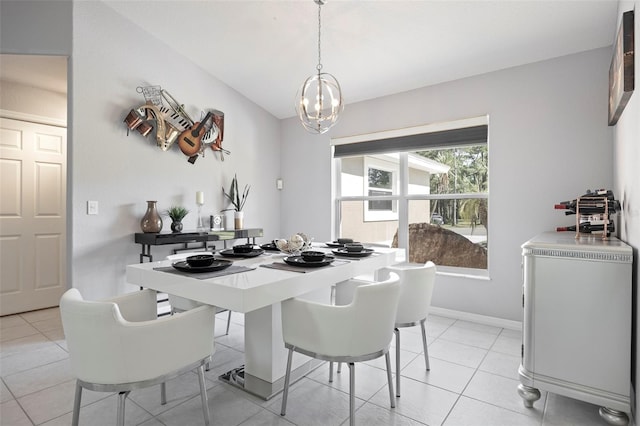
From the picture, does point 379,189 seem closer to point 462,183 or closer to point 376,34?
point 462,183

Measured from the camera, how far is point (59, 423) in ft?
5.74

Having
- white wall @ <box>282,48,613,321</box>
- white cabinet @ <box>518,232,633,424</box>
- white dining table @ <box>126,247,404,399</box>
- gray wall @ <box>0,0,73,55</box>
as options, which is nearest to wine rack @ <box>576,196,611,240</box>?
white cabinet @ <box>518,232,633,424</box>

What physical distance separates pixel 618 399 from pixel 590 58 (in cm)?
256

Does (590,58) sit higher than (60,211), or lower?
higher

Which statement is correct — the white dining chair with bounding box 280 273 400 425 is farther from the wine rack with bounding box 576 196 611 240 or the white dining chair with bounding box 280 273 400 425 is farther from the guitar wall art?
the guitar wall art

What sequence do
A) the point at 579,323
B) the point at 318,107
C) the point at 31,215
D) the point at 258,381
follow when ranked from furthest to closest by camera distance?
the point at 31,215
the point at 318,107
the point at 258,381
the point at 579,323

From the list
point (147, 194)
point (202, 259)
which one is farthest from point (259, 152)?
point (202, 259)

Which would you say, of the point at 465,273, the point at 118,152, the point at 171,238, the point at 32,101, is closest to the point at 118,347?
the point at 171,238

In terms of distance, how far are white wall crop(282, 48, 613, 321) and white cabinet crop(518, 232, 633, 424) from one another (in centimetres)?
123

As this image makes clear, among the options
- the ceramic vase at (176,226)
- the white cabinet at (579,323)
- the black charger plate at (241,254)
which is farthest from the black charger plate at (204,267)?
Result: the ceramic vase at (176,226)

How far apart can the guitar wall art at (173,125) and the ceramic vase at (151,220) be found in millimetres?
640

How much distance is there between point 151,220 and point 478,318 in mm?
3298

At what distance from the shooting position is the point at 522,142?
10.2ft

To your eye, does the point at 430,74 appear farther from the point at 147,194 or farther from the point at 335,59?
the point at 147,194
